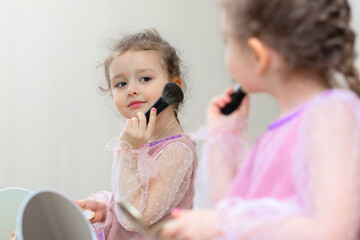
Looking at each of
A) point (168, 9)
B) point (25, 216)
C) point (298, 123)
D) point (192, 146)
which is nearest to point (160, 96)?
point (192, 146)

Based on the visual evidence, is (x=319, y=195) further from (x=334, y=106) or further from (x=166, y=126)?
(x=166, y=126)

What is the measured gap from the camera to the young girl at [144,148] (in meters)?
1.10

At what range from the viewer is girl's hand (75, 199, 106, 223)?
1.20 metres

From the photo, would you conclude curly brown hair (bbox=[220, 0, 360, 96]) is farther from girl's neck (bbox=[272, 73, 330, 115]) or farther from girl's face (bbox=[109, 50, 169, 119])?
girl's face (bbox=[109, 50, 169, 119])

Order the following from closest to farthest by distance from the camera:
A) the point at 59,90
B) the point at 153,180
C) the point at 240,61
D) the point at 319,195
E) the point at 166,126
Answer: the point at 319,195 → the point at 240,61 → the point at 153,180 → the point at 166,126 → the point at 59,90

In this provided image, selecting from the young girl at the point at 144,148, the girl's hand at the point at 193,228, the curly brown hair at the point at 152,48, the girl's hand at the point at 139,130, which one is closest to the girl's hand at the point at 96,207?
the young girl at the point at 144,148

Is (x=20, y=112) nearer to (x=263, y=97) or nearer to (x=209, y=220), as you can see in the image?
(x=263, y=97)

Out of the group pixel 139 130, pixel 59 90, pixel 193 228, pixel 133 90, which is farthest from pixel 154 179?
pixel 59 90

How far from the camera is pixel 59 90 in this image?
6.50ft

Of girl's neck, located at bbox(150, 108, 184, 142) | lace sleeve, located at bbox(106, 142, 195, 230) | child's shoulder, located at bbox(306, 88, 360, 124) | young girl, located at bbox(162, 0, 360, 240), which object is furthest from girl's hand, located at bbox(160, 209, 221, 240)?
girl's neck, located at bbox(150, 108, 184, 142)

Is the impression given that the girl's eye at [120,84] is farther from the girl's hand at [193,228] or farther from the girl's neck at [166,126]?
the girl's hand at [193,228]

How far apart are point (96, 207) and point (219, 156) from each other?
2.07ft

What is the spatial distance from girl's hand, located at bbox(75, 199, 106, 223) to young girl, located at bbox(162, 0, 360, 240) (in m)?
0.60

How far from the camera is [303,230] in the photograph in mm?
504
